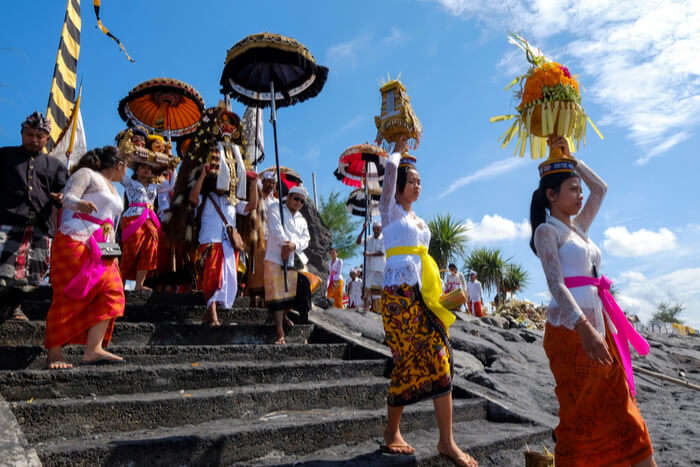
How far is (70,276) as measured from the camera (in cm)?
343

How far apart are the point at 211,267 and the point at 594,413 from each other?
3.71 m

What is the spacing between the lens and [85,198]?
3.59 m

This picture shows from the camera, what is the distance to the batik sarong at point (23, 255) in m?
4.02

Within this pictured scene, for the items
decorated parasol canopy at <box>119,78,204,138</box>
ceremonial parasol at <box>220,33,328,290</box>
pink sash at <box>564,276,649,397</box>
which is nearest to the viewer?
pink sash at <box>564,276,649,397</box>

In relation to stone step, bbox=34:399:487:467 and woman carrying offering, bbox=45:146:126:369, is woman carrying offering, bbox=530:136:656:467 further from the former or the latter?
→ woman carrying offering, bbox=45:146:126:369

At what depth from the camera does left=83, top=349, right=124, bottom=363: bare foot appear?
3346 mm

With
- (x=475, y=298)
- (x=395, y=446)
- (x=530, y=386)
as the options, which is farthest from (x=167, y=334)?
(x=475, y=298)

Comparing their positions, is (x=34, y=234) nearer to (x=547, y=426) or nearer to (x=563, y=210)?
(x=563, y=210)

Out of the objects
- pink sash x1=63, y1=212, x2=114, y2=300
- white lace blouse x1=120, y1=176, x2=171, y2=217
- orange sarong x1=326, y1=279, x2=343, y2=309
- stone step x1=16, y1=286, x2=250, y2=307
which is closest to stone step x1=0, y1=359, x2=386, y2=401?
pink sash x1=63, y1=212, x2=114, y2=300

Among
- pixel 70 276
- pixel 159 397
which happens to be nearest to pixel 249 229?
pixel 70 276

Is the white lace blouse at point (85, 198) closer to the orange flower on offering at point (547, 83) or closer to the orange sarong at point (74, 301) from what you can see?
the orange sarong at point (74, 301)

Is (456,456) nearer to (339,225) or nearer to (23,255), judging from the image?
(23,255)

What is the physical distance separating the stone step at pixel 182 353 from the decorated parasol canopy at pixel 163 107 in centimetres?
548

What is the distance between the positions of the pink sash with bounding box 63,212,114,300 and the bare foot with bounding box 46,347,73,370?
0.37 meters
